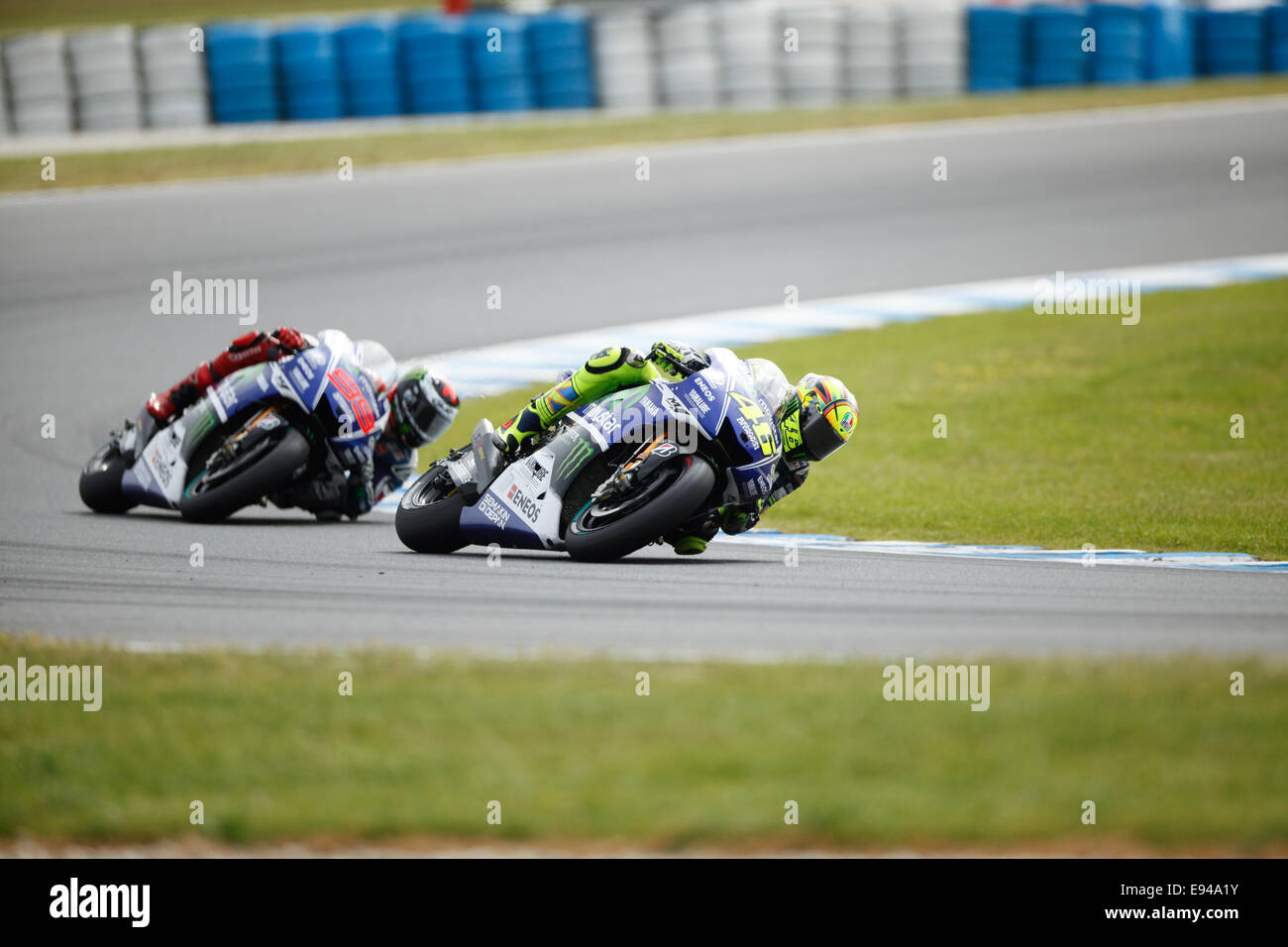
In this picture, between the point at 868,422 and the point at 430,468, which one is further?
the point at 868,422

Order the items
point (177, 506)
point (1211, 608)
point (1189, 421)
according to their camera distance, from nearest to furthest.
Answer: point (1211, 608) → point (177, 506) → point (1189, 421)

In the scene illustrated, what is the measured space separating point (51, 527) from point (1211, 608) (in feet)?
20.8

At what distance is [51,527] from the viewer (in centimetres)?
871

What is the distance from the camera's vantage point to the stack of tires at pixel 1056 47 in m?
24.3

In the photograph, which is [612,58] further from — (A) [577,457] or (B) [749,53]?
(A) [577,457]

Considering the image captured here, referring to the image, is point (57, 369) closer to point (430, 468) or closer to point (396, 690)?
point (430, 468)

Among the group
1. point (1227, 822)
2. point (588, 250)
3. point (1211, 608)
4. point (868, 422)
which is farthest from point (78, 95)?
point (1227, 822)

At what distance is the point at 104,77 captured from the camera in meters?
21.3

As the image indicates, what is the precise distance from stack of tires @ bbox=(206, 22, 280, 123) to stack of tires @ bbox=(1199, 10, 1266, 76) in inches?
602

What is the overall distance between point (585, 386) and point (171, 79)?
16.2m

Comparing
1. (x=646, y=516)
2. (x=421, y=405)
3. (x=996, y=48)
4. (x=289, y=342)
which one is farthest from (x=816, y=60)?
(x=646, y=516)

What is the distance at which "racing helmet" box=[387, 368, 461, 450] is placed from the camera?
29.2ft

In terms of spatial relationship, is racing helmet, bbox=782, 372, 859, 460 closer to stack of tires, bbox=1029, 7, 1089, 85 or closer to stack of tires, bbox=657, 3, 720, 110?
stack of tires, bbox=657, 3, 720, 110

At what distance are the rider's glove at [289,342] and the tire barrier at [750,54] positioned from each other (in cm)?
1604
